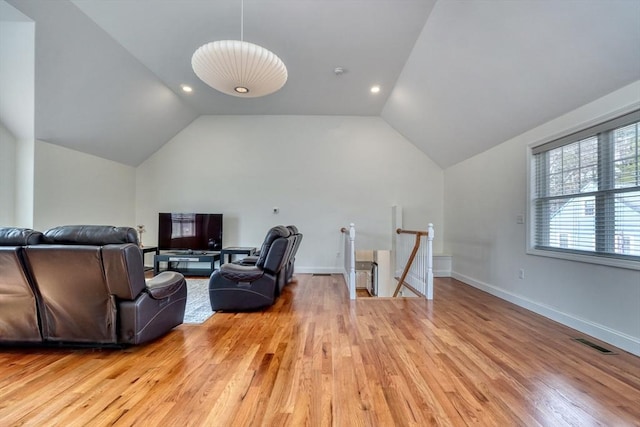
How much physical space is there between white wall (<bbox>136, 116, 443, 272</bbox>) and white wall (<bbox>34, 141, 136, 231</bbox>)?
42 cm

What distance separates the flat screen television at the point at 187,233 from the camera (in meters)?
5.76

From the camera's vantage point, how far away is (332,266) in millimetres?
6055

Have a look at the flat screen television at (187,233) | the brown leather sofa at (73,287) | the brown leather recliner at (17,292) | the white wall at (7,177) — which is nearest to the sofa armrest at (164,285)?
the brown leather sofa at (73,287)

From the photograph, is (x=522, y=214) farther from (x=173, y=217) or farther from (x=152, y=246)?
(x=152, y=246)

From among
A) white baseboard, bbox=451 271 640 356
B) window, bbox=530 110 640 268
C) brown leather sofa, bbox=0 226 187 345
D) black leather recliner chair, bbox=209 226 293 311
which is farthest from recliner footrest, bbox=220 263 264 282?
window, bbox=530 110 640 268

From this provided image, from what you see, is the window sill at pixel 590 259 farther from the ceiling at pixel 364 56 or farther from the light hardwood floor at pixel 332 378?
the ceiling at pixel 364 56

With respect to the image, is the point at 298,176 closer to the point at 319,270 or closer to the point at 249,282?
the point at 319,270

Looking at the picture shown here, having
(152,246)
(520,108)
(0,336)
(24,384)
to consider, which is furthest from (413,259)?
(152,246)

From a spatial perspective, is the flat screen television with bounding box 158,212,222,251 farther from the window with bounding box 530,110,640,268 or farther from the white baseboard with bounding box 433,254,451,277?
the window with bounding box 530,110,640,268

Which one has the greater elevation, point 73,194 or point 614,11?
point 614,11

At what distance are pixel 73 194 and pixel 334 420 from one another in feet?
18.1

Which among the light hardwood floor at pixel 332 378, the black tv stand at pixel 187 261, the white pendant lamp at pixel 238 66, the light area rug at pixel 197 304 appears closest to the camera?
the light hardwood floor at pixel 332 378

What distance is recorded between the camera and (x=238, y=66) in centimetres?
247

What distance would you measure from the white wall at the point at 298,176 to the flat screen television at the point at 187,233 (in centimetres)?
37
